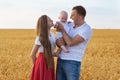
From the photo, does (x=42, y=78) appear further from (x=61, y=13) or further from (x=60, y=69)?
(x=61, y=13)

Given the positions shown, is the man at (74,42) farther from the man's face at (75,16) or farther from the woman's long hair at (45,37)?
the woman's long hair at (45,37)

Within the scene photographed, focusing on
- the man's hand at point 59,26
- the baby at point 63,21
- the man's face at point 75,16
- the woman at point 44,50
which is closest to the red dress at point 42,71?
the woman at point 44,50

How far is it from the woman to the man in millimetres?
146

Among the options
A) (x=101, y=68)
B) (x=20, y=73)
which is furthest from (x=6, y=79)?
(x=101, y=68)

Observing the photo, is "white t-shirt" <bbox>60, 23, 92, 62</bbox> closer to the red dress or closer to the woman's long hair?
the woman's long hair

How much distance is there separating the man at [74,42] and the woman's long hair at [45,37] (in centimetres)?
15

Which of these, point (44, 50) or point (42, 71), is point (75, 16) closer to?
point (44, 50)

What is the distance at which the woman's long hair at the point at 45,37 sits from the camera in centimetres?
634

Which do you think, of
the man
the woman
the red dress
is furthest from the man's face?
the red dress

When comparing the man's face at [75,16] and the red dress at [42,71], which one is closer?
the man's face at [75,16]

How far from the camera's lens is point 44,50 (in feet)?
21.2

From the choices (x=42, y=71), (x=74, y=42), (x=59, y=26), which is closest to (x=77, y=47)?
(x=74, y=42)

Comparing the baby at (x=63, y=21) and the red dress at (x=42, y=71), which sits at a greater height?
the baby at (x=63, y=21)

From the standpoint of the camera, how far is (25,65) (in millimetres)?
13094
